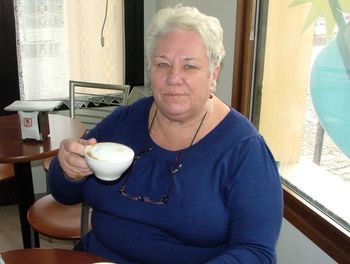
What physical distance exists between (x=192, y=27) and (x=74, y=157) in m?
0.47

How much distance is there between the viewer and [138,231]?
1.13 metres

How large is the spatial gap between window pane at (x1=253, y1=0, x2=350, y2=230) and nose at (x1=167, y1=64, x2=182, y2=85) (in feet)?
1.98

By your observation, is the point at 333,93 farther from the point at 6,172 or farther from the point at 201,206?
the point at 6,172

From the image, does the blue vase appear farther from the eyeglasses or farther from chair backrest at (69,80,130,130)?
chair backrest at (69,80,130,130)

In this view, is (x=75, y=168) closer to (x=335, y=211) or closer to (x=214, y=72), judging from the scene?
(x=214, y=72)

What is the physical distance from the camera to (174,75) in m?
1.11

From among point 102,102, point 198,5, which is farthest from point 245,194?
point 102,102

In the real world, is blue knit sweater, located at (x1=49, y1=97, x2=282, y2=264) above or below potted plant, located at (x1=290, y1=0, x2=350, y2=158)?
below

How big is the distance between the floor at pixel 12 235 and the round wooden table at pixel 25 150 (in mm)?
457

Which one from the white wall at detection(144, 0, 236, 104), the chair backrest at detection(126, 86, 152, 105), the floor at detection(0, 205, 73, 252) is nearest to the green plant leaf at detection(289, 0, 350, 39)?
the white wall at detection(144, 0, 236, 104)

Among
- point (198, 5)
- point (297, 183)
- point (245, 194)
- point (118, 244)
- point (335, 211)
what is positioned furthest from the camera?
point (198, 5)

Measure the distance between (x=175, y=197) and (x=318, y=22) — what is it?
896 millimetres

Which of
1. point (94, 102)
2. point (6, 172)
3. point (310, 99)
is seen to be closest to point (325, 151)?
point (310, 99)

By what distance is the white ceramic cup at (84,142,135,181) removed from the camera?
90 centimetres
